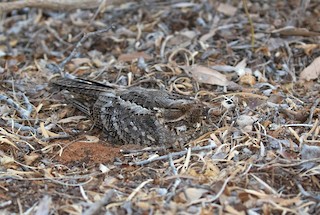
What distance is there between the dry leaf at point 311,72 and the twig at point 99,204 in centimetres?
219

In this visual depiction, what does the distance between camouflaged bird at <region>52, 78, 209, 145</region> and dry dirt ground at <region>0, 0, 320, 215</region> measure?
0.31 feet

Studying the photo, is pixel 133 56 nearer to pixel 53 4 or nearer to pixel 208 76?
pixel 208 76

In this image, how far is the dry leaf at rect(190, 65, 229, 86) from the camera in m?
4.79

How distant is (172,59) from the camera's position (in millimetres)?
5215

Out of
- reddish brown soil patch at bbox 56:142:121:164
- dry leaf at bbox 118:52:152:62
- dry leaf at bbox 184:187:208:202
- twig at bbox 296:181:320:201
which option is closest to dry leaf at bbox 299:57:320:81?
dry leaf at bbox 118:52:152:62

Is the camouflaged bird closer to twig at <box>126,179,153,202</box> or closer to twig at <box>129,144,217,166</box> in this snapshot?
twig at <box>129,144,217,166</box>

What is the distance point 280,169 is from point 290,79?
4.89 feet

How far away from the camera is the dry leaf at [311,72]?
4895mm

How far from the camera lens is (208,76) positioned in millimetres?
4844

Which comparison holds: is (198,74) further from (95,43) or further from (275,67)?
(95,43)

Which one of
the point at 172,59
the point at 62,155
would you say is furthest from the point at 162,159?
the point at 172,59

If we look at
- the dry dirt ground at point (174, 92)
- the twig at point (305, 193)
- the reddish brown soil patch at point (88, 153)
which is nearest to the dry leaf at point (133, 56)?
the dry dirt ground at point (174, 92)

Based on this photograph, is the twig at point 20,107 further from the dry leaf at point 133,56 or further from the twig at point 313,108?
the twig at point 313,108

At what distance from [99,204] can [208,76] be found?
1.87m
